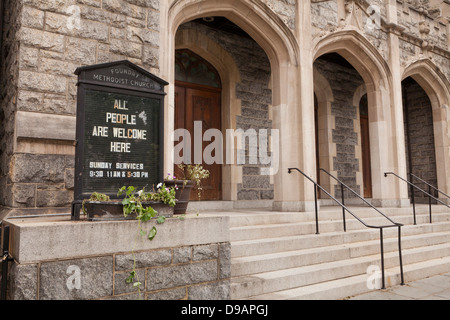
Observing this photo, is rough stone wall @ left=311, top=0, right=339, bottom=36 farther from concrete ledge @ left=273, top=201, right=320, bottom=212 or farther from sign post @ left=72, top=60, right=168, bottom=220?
sign post @ left=72, top=60, right=168, bottom=220

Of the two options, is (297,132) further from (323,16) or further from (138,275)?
(138,275)

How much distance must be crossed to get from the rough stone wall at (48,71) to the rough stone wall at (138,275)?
2.06 meters

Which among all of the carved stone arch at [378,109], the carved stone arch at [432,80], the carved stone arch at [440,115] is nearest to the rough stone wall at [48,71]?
the carved stone arch at [378,109]

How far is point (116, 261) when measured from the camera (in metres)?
3.01

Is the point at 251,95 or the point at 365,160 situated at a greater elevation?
the point at 251,95

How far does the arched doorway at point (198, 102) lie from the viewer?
8.33m

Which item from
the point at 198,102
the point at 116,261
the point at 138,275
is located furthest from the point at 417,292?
the point at 198,102

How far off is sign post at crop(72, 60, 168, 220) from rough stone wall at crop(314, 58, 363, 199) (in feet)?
26.0

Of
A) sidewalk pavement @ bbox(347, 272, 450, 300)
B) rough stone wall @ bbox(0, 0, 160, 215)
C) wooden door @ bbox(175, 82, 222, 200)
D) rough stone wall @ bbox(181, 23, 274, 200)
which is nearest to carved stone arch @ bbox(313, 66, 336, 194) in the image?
rough stone wall @ bbox(181, 23, 274, 200)

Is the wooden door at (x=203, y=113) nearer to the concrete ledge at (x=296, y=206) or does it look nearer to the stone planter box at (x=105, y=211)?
the concrete ledge at (x=296, y=206)


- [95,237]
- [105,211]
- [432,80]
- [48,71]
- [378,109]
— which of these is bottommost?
[95,237]

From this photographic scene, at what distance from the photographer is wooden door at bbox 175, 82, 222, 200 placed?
27.3 feet

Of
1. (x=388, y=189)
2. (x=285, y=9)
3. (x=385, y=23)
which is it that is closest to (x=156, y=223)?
(x=285, y=9)

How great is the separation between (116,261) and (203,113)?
5963 millimetres
